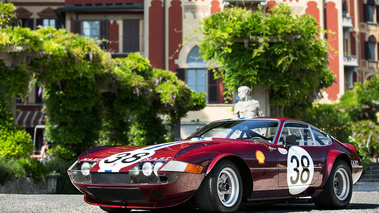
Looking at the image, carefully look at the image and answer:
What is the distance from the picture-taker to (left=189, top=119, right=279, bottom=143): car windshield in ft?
23.5

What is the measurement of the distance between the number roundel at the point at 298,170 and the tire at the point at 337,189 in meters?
0.43

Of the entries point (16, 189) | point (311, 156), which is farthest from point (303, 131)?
point (16, 189)

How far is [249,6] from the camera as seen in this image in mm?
30938

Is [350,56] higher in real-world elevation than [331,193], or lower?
higher

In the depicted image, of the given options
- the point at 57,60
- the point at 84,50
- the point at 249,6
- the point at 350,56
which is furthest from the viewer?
the point at 350,56

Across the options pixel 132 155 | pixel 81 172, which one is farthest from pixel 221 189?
pixel 81 172

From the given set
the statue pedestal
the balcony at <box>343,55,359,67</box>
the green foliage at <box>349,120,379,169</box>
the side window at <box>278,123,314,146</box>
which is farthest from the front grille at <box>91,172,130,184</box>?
the balcony at <box>343,55,359,67</box>

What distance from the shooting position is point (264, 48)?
1537 centimetres

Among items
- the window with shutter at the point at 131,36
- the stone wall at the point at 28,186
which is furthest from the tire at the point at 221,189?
the window with shutter at the point at 131,36

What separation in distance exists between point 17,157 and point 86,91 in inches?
128

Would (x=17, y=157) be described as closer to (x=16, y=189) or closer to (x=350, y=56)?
(x=16, y=189)

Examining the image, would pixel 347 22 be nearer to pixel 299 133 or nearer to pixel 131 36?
pixel 131 36

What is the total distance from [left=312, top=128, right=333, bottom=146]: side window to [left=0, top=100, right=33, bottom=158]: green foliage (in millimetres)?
8150

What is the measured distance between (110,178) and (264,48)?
33.1 ft
